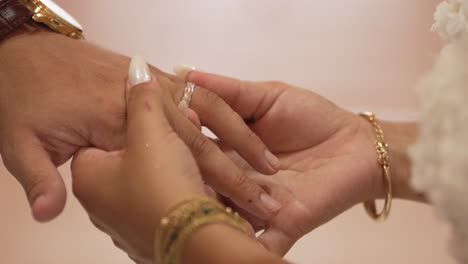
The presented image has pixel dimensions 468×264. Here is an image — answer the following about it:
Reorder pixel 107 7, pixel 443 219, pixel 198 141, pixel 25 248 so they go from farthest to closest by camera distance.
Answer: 1. pixel 107 7
2. pixel 25 248
3. pixel 198 141
4. pixel 443 219

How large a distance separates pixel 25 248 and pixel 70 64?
64 centimetres

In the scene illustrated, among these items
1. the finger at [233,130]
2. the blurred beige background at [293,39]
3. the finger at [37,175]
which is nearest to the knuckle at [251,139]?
the finger at [233,130]

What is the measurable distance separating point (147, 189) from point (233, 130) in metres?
0.31

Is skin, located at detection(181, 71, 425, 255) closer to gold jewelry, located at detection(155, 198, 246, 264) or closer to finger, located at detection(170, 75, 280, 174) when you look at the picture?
finger, located at detection(170, 75, 280, 174)

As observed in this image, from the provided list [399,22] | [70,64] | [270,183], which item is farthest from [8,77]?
[399,22]

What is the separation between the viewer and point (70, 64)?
78 centimetres

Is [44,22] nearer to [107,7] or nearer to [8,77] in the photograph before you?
[8,77]

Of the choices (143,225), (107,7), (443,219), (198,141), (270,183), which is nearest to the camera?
(443,219)

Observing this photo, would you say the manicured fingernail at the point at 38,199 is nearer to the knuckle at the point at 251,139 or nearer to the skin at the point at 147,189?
the skin at the point at 147,189

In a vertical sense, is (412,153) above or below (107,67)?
above

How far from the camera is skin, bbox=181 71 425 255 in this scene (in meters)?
0.79

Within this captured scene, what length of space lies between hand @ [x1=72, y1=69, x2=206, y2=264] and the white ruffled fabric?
201 millimetres

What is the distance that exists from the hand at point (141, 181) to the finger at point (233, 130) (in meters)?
0.18

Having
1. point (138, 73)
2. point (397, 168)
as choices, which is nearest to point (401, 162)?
point (397, 168)
